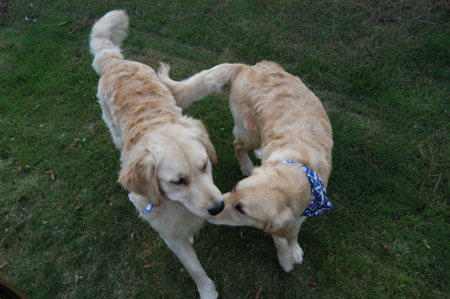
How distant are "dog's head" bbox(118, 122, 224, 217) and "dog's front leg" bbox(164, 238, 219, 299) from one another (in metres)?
0.61

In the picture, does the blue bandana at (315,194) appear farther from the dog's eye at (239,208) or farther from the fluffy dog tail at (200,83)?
the fluffy dog tail at (200,83)

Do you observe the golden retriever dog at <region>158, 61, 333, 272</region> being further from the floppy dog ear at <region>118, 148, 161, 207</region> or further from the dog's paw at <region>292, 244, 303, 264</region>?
the floppy dog ear at <region>118, 148, 161, 207</region>

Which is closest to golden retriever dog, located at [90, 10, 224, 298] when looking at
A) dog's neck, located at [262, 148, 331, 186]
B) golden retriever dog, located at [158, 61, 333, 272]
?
golden retriever dog, located at [158, 61, 333, 272]

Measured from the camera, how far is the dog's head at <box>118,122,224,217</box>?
2150 mm

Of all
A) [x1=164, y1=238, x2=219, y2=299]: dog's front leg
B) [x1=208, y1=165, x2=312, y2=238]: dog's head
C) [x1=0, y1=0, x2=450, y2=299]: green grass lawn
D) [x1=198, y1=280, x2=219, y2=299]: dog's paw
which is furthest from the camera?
[x1=0, y1=0, x2=450, y2=299]: green grass lawn

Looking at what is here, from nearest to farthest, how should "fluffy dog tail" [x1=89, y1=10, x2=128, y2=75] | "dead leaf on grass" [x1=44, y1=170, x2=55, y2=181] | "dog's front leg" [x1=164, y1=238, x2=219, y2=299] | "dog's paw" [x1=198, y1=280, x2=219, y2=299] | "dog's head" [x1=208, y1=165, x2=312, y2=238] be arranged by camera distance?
"dog's head" [x1=208, y1=165, x2=312, y2=238] < "dog's front leg" [x1=164, y1=238, x2=219, y2=299] < "dog's paw" [x1=198, y1=280, x2=219, y2=299] < "fluffy dog tail" [x1=89, y1=10, x2=128, y2=75] < "dead leaf on grass" [x1=44, y1=170, x2=55, y2=181]

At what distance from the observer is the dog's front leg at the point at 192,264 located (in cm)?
266

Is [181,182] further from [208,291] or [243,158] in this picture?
[243,158]

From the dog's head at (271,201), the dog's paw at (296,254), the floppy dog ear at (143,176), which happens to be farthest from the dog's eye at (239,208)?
the dog's paw at (296,254)

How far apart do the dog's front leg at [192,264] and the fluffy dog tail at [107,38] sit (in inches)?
94.6

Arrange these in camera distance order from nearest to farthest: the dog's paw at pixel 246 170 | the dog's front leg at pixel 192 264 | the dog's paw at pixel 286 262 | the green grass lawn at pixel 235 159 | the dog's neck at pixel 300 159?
the dog's neck at pixel 300 159
the dog's front leg at pixel 192 264
the dog's paw at pixel 286 262
the green grass lawn at pixel 235 159
the dog's paw at pixel 246 170

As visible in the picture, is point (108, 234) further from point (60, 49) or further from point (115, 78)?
point (60, 49)

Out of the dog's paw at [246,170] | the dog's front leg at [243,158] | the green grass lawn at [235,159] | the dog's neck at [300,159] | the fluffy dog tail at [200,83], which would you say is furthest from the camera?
the dog's paw at [246,170]

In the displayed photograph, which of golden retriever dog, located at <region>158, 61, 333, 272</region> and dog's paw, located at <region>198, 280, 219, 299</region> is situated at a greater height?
golden retriever dog, located at <region>158, 61, 333, 272</region>
